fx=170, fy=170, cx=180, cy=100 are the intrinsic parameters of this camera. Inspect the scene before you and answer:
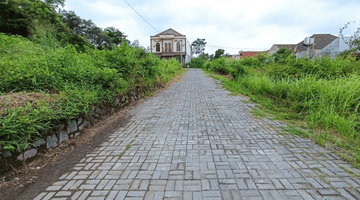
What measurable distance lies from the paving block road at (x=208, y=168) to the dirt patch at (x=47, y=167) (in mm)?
147

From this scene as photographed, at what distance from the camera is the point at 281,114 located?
4.67 meters

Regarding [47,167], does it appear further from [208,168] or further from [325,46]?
[325,46]

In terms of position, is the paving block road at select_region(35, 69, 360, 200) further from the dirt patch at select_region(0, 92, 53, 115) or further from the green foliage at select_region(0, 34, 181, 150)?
the dirt patch at select_region(0, 92, 53, 115)

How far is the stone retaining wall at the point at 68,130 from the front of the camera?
2.41 meters

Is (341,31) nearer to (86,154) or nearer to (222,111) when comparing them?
(222,111)

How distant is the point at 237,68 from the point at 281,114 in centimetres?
753

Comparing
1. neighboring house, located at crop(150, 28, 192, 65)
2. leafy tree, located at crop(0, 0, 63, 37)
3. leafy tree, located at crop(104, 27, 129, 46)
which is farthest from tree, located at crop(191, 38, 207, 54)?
leafy tree, located at crop(0, 0, 63, 37)

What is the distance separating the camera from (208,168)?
2467 mm

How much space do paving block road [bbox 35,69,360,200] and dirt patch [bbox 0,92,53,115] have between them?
1.28 m

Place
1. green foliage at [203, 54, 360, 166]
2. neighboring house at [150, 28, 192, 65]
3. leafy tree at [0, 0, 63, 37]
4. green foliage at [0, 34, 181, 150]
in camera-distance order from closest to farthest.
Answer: green foliage at [0, 34, 181, 150] < green foliage at [203, 54, 360, 166] < leafy tree at [0, 0, 63, 37] < neighboring house at [150, 28, 192, 65]

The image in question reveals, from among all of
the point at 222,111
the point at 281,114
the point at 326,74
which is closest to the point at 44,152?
the point at 222,111

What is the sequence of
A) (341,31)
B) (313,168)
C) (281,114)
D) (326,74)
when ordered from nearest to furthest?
(313,168)
(281,114)
(326,74)
(341,31)

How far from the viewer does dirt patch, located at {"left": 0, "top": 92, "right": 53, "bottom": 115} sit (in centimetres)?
255

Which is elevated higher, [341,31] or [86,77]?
[341,31]
